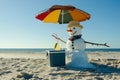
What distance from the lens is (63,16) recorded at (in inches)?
420

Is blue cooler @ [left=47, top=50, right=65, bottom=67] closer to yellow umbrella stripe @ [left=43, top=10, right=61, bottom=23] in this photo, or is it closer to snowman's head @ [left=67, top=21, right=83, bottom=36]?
snowman's head @ [left=67, top=21, right=83, bottom=36]

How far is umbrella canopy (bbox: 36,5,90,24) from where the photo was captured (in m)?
10.3

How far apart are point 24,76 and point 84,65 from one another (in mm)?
2553

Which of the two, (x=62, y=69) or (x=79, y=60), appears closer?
(x=62, y=69)

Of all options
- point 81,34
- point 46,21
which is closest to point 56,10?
point 46,21

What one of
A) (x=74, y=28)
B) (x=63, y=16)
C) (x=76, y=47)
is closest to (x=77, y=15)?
(x=63, y=16)

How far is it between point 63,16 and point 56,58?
1785mm

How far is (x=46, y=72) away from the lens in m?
8.70

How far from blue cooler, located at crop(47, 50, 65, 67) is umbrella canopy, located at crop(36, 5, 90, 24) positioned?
1.42 metres

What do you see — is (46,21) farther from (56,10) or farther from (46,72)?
(46,72)

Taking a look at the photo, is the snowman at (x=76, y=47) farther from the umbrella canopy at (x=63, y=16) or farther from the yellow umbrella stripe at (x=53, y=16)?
the yellow umbrella stripe at (x=53, y=16)

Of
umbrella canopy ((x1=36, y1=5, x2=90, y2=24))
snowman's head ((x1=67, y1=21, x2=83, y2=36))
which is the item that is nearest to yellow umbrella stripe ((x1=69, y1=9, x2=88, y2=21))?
umbrella canopy ((x1=36, y1=5, x2=90, y2=24))

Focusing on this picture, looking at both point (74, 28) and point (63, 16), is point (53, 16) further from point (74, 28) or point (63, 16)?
point (74, 28)

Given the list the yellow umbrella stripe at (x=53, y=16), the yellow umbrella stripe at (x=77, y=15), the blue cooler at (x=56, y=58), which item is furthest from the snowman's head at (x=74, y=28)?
the yellow umbrella stripe at (x=53, y=16)
